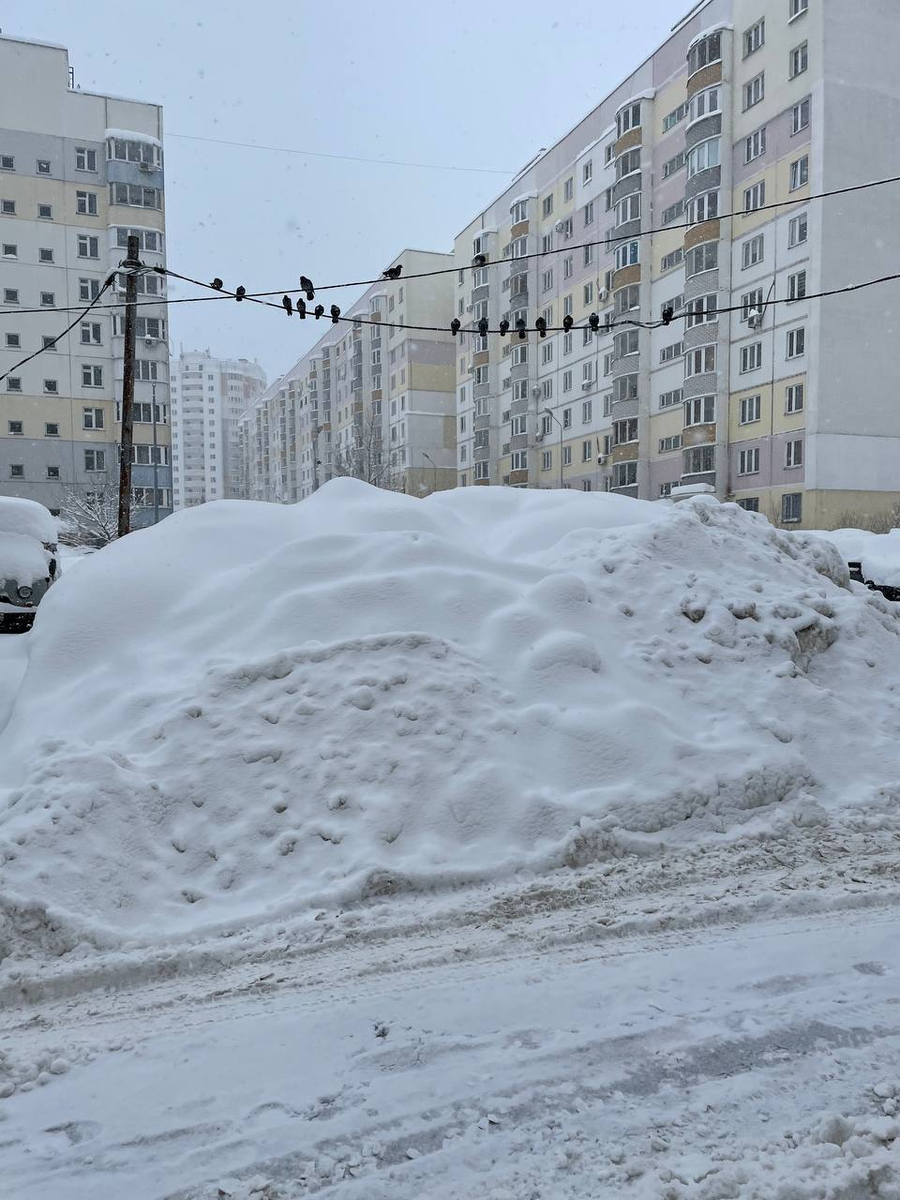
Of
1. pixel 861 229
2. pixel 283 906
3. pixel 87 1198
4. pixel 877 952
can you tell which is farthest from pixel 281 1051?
pixel 861 229

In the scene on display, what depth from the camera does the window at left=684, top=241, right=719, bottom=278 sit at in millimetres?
32250

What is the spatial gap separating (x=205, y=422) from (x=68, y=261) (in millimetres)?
109407

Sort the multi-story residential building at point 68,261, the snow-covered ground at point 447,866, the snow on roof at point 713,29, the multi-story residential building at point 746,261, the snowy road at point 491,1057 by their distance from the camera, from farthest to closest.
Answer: the multi-story residential building at point 68,261 → the snow on roof at point 713,29 → the multi-story residential building at point 746,261 → the snow-covered ground at point 447,866 → the snowy road at point 491,1057

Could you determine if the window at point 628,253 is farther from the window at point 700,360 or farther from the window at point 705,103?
the window at point 700,360

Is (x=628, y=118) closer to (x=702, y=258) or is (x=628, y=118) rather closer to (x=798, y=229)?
(x=702, y=258)

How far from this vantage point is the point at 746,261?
31.6 meters

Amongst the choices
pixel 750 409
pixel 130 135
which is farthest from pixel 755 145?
pixel 130 135

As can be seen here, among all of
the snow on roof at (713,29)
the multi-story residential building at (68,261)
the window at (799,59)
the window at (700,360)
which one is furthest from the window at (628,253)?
the multi-story residential building at (68,261)

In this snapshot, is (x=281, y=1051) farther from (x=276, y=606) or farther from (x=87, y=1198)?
(x=276, y=606)

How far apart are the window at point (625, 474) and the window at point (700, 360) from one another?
5.17m

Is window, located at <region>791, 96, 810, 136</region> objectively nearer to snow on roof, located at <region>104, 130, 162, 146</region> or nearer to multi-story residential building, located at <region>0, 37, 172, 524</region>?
multi-story residential building, located at <region>0, 37, 172, 524</region>

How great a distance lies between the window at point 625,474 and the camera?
37344 millimetres

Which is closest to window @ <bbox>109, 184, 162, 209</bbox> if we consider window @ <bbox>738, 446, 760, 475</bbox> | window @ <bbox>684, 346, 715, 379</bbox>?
window @ <bbox>684, 346, 715, 379</bbox>

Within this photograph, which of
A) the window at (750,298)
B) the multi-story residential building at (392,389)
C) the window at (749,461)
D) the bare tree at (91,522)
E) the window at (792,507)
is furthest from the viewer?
the multi-story residential building at (392,389)
